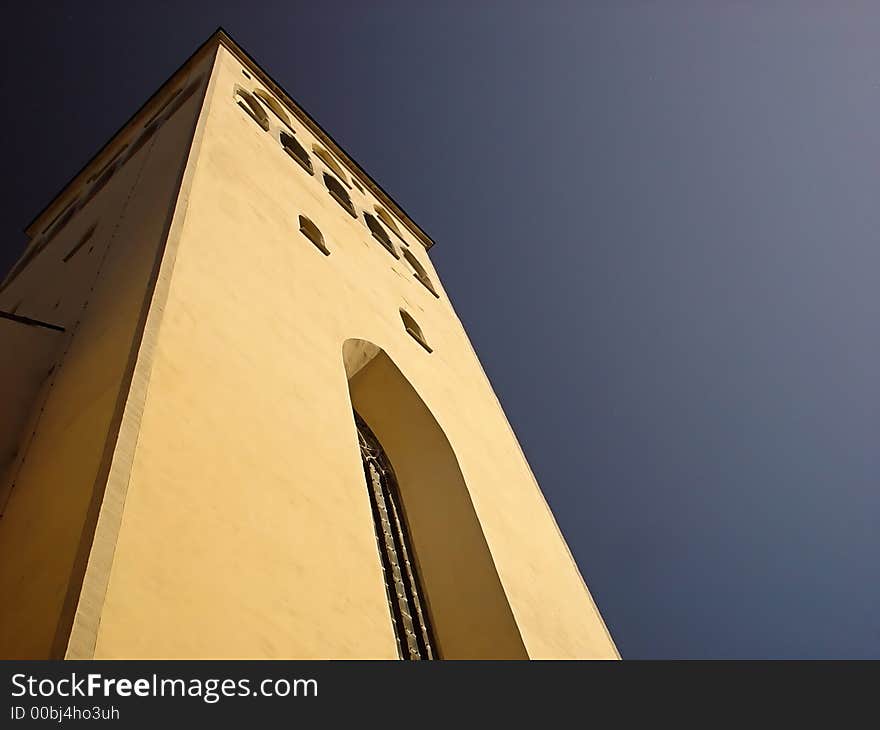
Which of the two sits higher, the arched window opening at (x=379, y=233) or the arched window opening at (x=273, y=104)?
the arched window opening at (x=273, y=104)

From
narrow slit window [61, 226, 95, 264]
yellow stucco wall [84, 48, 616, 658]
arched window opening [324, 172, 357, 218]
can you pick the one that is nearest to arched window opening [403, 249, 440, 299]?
arched window opening [324, 172, 357, 218]

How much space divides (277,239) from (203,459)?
350 centimetres

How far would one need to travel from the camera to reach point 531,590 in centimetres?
554

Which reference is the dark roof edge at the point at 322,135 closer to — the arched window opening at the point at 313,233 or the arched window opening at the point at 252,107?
the arched window opening at the point at 252,107

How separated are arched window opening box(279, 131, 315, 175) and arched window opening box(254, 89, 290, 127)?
3.56 feet

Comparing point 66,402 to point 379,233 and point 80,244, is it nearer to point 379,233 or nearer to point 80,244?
point 80,244

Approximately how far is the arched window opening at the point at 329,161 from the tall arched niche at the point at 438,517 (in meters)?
6.82

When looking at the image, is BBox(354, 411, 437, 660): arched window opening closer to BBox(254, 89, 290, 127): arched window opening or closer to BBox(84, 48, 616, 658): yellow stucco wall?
BBox(84, 48, 616, 658): yellow stucco wall

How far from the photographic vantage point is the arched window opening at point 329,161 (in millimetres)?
12533

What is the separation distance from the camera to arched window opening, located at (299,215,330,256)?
734cm

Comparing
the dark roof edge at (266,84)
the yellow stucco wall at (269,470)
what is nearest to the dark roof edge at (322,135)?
the dark roof edge at (266,84)
